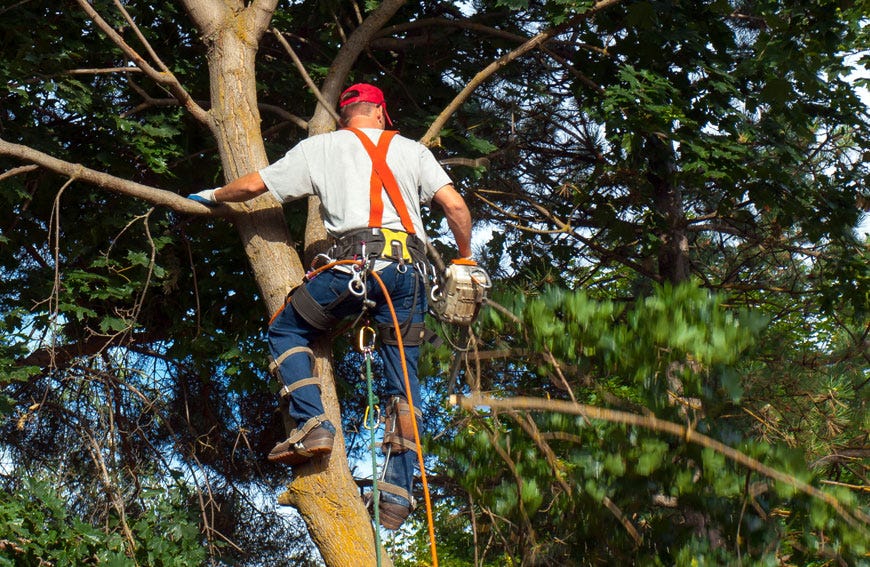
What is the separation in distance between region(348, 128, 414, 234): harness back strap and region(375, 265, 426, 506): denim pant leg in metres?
0.22

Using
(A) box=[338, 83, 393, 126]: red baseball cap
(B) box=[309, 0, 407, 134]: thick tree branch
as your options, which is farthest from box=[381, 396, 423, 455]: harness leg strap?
(B) box=[309, 0, 407, 134]: thick tree branch

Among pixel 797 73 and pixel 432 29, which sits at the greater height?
pixel 432 29

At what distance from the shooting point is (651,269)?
9711 mm

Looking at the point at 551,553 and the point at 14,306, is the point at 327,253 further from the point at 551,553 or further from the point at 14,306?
the point at 14,306

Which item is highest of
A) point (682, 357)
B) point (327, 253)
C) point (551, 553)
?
point (327, 253)

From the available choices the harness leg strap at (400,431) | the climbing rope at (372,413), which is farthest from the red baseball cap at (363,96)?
the harness leg strap at (400,431)

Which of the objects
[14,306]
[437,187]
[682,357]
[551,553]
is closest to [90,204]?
[14,306]

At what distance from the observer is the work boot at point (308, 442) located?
4.14m

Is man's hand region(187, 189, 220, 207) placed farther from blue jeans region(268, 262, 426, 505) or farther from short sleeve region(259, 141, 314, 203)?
blue jeans region(268, 262, 426, 505)

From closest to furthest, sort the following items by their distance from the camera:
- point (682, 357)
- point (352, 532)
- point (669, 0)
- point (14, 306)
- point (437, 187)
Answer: point (682, 357) → point (352, 532) → point (437, 187) → point (14, 306) → point (669, 0)

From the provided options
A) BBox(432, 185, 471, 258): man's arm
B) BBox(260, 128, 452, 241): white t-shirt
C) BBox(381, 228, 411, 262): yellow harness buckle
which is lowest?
BBox(381, 228, 411, 262): yellow harness buckle

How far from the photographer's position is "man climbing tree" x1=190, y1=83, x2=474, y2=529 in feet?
14.0

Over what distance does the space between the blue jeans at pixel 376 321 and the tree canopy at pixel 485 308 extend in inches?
7.2

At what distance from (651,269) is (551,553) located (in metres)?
5.79
